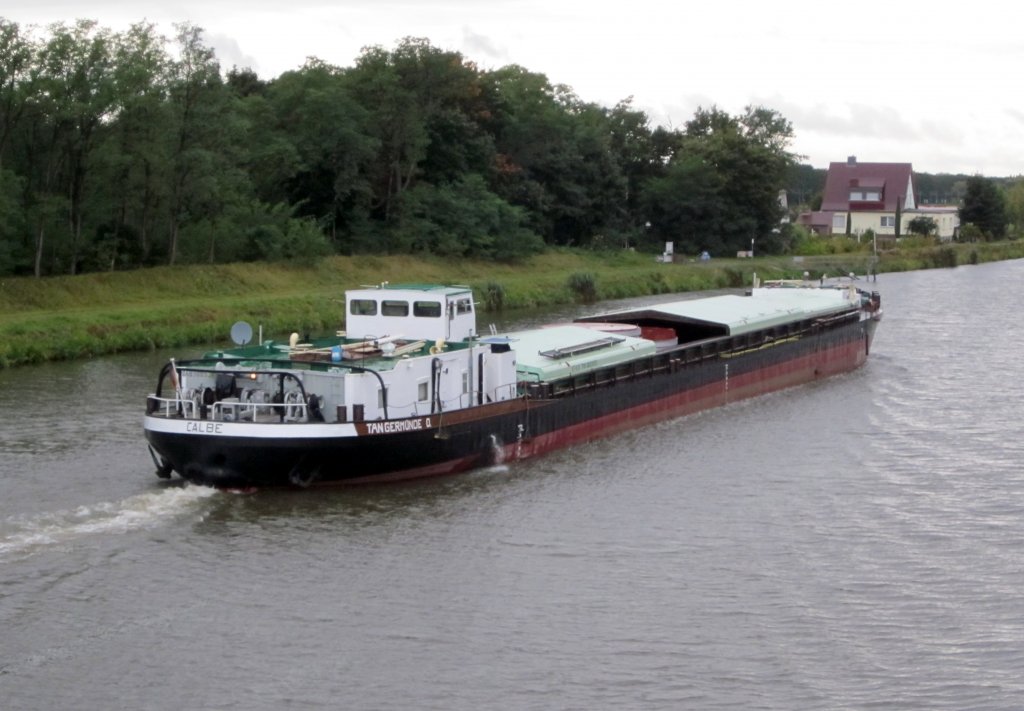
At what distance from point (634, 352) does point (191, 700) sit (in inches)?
732

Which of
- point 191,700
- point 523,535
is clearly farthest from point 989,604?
point 191,700

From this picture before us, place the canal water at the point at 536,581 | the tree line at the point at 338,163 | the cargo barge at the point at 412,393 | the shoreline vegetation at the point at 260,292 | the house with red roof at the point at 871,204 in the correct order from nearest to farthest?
1. the canal water at the point at 536,581
2. the cargo barge at the point at 412,393
3. the shoreline vegetation at the point at 260,292
4. the tree line at the point at 338,163
5. the house with red roof at the point at 871,204

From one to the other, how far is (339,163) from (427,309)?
38487 mm

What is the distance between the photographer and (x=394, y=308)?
29.4m

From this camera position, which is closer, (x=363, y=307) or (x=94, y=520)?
(x=94, y=520)

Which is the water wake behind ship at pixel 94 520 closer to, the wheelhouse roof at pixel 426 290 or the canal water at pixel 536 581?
the canal water at pixel 536 581

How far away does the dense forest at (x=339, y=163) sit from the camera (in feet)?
163

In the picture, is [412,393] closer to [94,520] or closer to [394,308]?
[394,308]

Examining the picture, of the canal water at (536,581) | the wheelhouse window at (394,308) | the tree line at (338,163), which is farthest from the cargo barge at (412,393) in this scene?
the tree line at (338,163)

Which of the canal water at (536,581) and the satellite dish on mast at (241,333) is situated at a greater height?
the satellite dish on mast at (241,333)

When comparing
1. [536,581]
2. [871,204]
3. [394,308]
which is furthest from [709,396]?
[871,204]

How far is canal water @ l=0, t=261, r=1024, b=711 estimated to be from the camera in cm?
1664

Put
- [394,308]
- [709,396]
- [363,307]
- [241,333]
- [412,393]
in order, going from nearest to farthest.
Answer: [412,393], [241,333], [394,308], [363,307], [709,396]

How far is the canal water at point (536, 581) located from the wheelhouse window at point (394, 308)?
4141 mm
